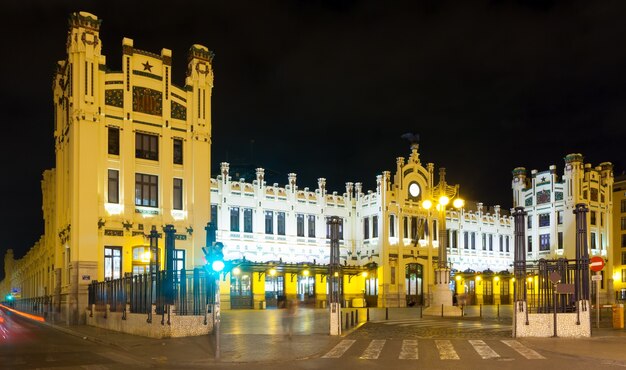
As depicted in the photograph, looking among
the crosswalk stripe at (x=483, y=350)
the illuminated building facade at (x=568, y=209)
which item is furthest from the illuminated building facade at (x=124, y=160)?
the illuminated building facade at (x=568, y=209)

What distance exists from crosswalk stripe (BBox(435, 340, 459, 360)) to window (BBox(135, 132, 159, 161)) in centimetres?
2485

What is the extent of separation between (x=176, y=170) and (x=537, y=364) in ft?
98.5

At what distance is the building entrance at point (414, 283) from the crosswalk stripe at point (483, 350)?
131 feet

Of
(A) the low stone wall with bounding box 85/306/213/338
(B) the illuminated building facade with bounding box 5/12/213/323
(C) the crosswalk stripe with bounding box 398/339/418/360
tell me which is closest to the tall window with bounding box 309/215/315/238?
(B) the illuminated building facade with bounding box 5/12/213/323

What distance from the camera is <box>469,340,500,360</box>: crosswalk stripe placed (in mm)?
18237

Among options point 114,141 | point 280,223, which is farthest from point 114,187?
point 280,223

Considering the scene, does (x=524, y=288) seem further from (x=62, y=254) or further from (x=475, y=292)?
(x=475, y=292)

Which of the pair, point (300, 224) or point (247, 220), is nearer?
point (247, 220)

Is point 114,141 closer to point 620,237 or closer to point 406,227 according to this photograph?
point 406,227

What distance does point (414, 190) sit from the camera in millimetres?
64125

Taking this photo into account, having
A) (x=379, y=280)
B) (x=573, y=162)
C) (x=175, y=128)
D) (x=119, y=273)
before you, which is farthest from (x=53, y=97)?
(x=573, y=162)

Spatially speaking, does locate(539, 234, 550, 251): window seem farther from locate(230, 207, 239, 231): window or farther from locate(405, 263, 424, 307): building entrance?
locate(230, 207, 239, 231): window

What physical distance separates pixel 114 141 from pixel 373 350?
84.3 feet

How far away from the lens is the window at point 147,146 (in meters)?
41.3
